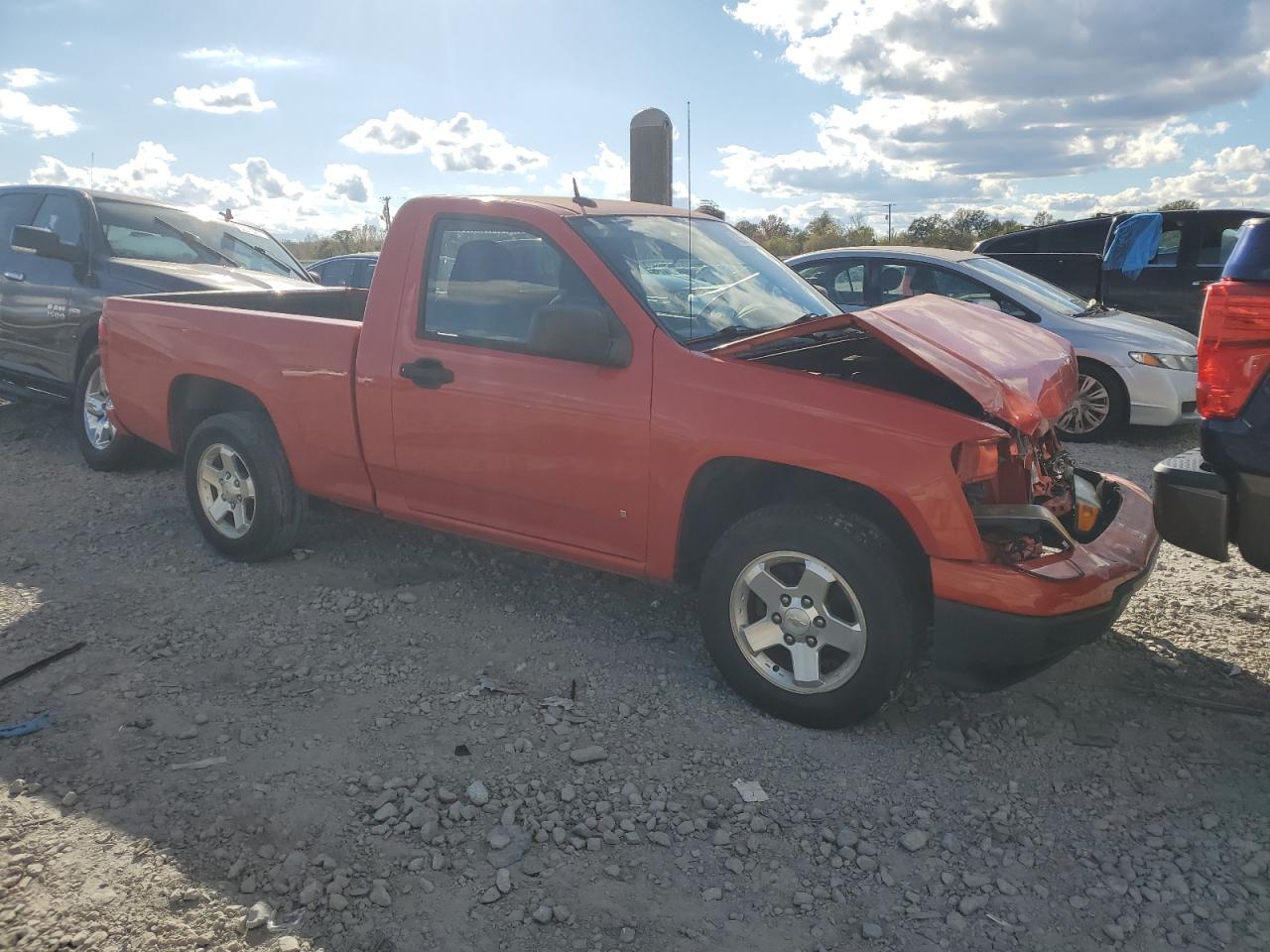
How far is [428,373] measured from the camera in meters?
4.07

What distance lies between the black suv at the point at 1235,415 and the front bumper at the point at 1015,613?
0.33 m

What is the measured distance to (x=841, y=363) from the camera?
3.85m

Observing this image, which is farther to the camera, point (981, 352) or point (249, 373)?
point (249, 373)

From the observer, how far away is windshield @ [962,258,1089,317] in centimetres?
802

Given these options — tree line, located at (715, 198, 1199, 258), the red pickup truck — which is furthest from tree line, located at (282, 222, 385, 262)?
the red pickup truck

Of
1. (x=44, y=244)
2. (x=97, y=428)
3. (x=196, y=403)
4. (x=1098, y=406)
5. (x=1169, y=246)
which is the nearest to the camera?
(x=196, y=403)

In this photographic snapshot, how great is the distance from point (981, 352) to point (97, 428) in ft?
18.8

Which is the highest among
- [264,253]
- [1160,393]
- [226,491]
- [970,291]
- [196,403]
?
[264,253]

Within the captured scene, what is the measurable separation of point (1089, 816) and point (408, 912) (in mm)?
2031

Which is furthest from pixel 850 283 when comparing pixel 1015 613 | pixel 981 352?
pixel 1015 613

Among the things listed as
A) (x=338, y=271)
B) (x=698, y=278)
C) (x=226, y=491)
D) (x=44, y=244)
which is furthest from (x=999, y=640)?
(x=338, y=271)

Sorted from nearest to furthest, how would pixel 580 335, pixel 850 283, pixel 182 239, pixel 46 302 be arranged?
pixel 580 335 → pixel 46 302 → pixel 182 239 → pixel 850 283

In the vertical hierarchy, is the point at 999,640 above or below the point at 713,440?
below

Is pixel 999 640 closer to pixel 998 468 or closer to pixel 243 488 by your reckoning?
pixel 998 468
